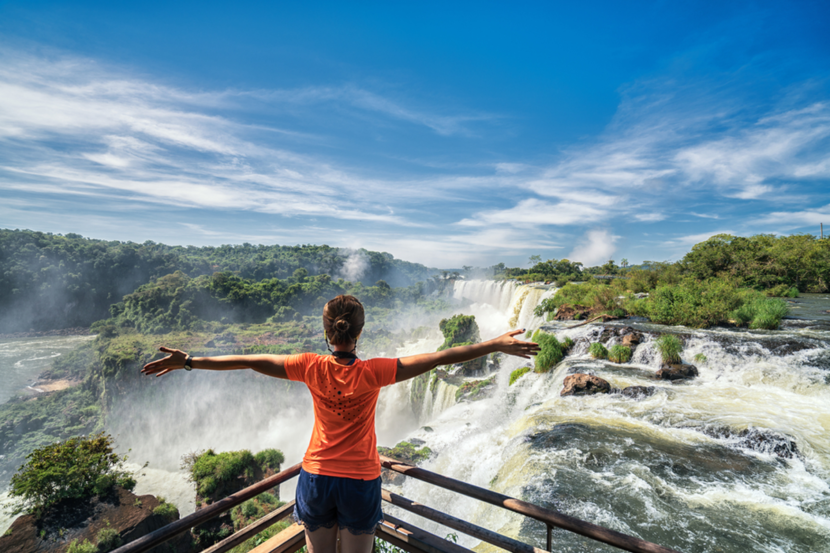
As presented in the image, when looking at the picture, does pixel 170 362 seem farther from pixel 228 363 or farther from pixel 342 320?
pixel 342 320

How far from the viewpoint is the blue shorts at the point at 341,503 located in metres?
1.50

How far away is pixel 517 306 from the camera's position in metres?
26.5

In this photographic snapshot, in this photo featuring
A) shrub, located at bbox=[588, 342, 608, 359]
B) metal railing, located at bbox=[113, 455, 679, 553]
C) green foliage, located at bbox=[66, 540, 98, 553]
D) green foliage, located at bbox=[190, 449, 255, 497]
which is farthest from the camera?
green foliage, located at bbox=[190, 449, 255, 497]

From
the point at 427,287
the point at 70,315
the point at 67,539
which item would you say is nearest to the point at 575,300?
the point at 67,539

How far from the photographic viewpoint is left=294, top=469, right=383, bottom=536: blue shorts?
1498mm

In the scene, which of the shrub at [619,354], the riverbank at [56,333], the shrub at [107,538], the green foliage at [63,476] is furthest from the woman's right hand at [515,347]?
the riverbank at [56,333]

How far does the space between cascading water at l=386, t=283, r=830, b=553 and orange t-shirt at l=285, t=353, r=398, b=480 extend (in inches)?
176

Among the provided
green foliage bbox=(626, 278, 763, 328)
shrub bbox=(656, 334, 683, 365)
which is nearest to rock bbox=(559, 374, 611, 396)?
shrub bbox=(656, 334, 683, 365)

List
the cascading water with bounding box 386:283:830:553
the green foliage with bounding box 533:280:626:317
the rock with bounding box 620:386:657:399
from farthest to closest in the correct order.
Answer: the green foliage with bounding box 533:280:626:317 → the rock with bounding box 620:386:657:399 → the cascading water with bounding box 386:283:830:553

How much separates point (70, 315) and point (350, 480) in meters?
83.0

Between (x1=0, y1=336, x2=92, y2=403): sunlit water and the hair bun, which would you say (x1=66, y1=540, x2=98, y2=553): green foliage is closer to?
the hair bun

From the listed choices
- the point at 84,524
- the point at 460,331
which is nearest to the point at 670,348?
the point at 460,331

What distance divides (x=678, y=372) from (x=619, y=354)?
1823 millimetres

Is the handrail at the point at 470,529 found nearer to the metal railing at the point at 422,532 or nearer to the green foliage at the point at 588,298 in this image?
the metal railing at the point at 422,532
